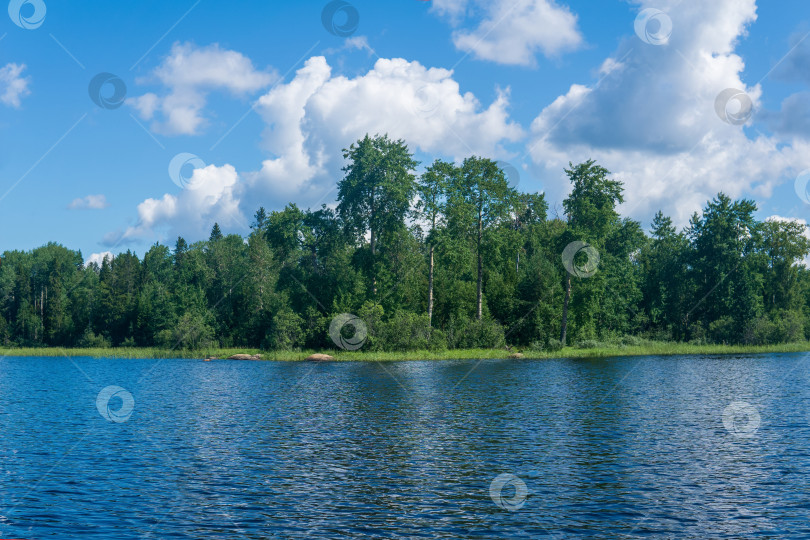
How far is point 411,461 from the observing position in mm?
25109

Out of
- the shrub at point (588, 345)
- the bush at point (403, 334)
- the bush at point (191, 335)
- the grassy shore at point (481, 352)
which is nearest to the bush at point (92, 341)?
the grassy shore at point (481, 352)

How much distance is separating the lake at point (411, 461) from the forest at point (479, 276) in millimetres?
37640

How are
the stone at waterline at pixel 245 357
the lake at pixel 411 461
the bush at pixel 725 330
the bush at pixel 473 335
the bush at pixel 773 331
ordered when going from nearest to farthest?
the lake at pixel 411 461, the stone at waterline at pixel 245 357, the bush at pixel 473 335, the bush at pixel 773 331, the bush at pixel 725 330

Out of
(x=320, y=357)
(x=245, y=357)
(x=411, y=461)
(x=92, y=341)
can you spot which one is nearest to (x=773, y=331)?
(x=320, y=357)

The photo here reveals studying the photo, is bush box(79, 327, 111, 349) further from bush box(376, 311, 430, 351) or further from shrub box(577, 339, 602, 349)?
shrub box(577, 339, 602, 349)

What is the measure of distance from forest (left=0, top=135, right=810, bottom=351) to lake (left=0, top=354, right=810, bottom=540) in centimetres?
3764

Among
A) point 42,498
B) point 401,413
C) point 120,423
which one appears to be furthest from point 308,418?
point 42,498

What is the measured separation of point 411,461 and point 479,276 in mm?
64607

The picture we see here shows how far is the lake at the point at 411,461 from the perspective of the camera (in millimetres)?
17781

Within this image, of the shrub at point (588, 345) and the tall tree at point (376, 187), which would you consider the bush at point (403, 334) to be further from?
the shrub at point (588, 345)

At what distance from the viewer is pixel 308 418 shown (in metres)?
35.5

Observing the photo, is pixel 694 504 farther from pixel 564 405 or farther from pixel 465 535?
pixel 564 405

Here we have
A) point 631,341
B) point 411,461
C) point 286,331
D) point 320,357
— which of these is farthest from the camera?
point 631,341

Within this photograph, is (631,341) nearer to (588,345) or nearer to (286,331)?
(588,345)
